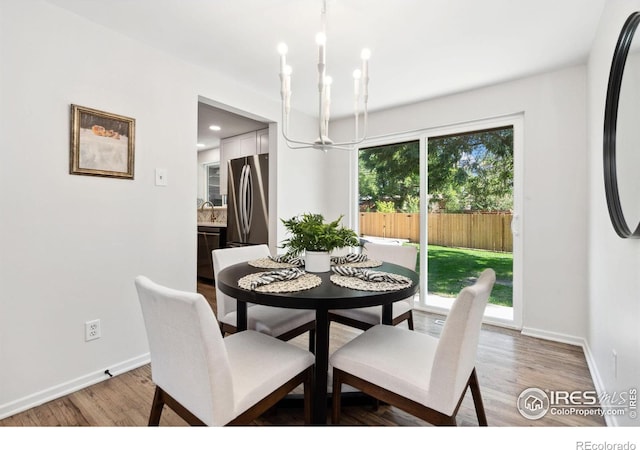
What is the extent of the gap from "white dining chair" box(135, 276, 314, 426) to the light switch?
1.35 m

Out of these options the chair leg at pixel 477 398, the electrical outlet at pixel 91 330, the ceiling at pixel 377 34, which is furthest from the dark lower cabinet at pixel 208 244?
the chair leg at pixel 477 398

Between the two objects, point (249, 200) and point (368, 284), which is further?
point (249, 200)

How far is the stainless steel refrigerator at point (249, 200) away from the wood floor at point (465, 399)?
1.57 metres

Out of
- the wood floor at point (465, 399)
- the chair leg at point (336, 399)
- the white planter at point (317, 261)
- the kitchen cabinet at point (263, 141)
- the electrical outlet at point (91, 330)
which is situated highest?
the kitchen cabinet at point (263, 141)

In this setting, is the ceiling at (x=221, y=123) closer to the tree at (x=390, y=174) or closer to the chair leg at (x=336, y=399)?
the tree at (x=390, y=174)

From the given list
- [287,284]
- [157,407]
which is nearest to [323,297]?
[287,284]

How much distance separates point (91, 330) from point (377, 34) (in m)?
2.68

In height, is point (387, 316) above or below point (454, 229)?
below

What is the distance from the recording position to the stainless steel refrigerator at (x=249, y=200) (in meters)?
3.68

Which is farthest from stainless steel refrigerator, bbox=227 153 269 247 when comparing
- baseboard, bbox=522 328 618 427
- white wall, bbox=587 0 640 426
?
white wall, bbox=587 0 640 426

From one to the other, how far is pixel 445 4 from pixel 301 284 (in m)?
1.77

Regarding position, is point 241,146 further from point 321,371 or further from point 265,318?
point 321,371

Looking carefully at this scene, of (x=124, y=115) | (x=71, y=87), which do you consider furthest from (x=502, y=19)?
(x=71, y=87)

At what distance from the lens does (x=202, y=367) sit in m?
1.03
